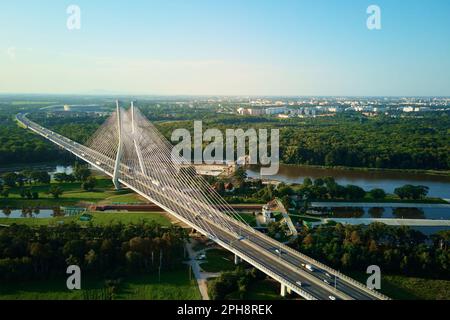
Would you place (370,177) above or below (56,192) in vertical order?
below

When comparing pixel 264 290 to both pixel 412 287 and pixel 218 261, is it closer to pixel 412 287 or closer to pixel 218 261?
pixel 218 261

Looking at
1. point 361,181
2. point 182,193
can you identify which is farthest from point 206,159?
point 182,193

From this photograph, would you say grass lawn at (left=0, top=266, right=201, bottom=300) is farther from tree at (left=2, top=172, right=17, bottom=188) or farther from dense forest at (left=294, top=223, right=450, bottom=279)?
tree at (left=2, top=172, right=17, bottom=188)

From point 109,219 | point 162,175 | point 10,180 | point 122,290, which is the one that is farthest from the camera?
point 10,180

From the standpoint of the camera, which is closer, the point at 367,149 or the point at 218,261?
the point at 218,261
